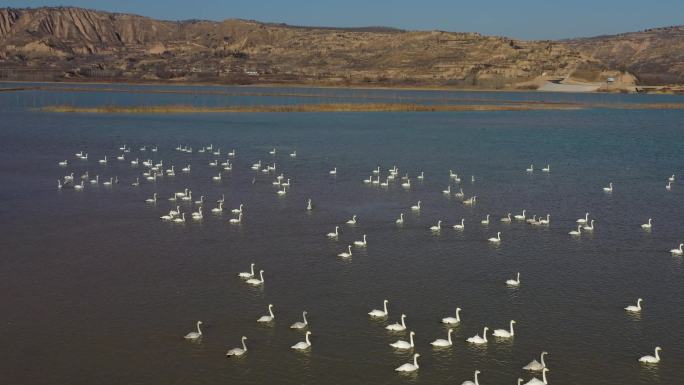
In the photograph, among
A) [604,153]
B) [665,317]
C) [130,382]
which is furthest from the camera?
[604,153]

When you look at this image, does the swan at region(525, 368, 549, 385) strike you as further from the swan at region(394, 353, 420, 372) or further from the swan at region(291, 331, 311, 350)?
the swan at region(291, 331, 311, 350)

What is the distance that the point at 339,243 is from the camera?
3556 centimetres

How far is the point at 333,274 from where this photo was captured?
30.8 metres

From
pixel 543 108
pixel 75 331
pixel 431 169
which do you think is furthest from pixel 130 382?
pixel 543 108

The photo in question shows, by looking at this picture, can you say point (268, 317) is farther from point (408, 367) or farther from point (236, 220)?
point (236, 220)

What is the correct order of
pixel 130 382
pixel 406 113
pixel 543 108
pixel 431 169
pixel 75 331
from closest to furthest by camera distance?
pixel 130 382 → pixel 75 331 → pixel 431 169 → pixel 406 113 → pixel 543 108

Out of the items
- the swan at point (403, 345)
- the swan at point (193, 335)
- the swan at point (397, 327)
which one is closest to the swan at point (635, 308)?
the swan at point (397, 327)

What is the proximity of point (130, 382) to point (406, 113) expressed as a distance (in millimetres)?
103538

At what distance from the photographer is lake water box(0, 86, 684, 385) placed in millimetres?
22672

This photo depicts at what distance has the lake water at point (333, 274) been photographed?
22.7 meters

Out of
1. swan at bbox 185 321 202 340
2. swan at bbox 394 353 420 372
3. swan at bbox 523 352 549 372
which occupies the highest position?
swan at bbox 523 352 549 372

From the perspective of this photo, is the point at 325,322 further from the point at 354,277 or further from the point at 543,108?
the point at 543,108

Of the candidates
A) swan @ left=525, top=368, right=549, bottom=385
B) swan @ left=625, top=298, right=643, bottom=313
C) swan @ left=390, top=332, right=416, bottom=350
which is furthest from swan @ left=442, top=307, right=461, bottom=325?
swan @ left=625, top=298, right=643, bottom=313

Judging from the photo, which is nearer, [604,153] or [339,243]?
[339,243]
